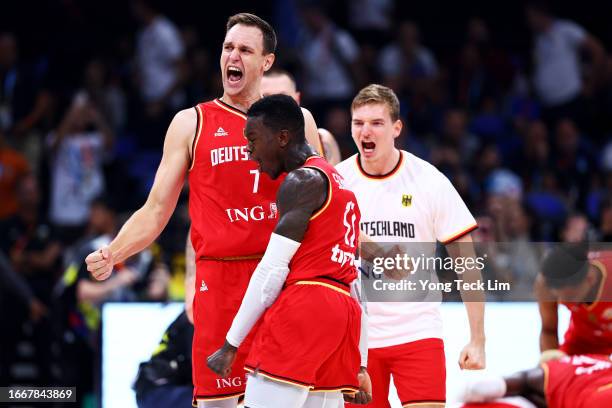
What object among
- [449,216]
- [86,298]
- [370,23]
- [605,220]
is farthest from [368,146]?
[370,23]

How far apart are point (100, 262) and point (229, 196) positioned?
748 mm

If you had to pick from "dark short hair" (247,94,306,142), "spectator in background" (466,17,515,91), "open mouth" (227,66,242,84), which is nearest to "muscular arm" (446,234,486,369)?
"dark short hair" (247,94,306,142)

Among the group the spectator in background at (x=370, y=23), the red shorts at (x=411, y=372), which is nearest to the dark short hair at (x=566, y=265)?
the red shorts at (x=411, y=372)

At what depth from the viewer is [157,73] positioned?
44.7 ft

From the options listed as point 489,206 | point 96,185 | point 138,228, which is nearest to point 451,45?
point 489,206

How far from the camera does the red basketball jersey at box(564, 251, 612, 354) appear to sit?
24.0 feet

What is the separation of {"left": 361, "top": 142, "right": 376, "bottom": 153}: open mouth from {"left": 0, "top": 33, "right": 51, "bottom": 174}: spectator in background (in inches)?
274

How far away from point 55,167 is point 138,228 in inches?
272

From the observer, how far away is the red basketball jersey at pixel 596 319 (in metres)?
7.30

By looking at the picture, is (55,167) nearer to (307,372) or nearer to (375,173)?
(375,173)

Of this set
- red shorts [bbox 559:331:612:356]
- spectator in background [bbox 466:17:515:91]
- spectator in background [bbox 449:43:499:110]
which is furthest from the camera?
spectator in background [bbox 466:17:515:91]

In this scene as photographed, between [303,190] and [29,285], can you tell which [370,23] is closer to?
[29,285]

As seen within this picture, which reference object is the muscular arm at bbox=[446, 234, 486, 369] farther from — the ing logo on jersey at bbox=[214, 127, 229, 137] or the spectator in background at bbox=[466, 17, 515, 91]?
the spectator in background at bbox=[466, 17, 515, 91]

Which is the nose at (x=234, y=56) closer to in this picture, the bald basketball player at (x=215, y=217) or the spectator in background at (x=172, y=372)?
the bald basketball player at (x=215, y=217)
